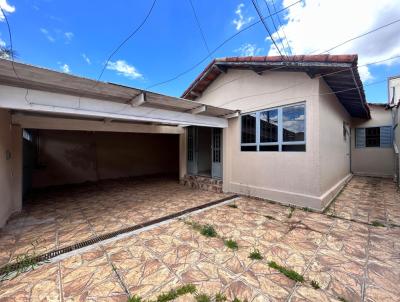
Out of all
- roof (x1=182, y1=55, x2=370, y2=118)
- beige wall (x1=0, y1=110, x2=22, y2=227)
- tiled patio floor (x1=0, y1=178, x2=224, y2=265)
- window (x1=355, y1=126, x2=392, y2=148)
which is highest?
roof (x1=182, y1=55, x2=370, y2=118)

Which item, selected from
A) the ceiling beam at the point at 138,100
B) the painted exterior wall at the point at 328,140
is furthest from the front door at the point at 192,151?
the painted exterior wall at the point at 328,140

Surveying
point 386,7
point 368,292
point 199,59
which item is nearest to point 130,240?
point 368,292

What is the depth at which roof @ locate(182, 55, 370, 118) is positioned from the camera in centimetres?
464

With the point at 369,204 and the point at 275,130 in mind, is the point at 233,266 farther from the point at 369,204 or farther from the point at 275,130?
the point at 369,204

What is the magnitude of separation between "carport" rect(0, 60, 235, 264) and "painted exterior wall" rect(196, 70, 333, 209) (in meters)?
0.93

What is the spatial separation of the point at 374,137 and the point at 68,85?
50.5ft

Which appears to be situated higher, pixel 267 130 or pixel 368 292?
pixel 267 130

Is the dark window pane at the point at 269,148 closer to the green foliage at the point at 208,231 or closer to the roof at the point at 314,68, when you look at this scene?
the roof at the point at 314,68

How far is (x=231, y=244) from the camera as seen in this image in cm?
361

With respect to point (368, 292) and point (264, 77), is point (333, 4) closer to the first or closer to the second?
point (264, 77)

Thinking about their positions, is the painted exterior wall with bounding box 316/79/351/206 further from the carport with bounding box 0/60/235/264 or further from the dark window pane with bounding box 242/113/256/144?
the carport with bounding box 0/60/235/264

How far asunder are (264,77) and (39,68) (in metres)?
6.30

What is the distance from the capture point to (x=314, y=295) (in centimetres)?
239

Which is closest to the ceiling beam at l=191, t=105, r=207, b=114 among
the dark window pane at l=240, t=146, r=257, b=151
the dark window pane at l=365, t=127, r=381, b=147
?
the dark window pane at l=240, t=146, r=257, b=151
